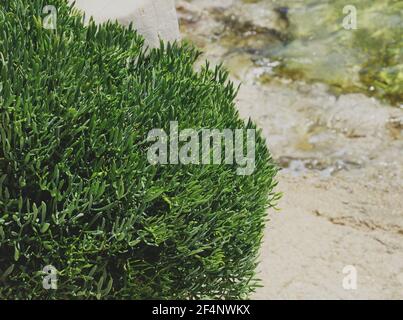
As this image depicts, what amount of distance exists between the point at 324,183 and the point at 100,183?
4567 millimetres

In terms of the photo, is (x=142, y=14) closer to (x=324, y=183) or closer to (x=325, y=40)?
(x=324, y=183)

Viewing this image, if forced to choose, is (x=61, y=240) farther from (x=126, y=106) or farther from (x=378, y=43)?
(x=378, y=43)

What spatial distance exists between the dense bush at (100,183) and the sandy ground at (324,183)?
986 millimetres

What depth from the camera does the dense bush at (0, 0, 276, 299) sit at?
447 centimetres

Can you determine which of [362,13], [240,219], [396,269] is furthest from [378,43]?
[240,219]

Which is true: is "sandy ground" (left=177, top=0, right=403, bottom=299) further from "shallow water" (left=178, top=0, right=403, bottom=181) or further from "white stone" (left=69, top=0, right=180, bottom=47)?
"white stone" (left=69, top=0, right=180, bottom=47)

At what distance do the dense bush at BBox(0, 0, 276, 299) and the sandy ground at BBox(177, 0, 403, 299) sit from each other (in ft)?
3.23

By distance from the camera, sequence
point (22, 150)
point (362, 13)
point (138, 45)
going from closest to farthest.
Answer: point (22, 150), point (138, 45), point (362, 13)

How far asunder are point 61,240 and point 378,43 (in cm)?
762

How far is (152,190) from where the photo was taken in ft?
15.1

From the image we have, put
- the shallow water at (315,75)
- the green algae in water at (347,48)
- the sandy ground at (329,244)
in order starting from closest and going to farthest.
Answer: the sandy ground at (329,244) < the shallow water at (315,75) < the green algae in water at (347,48)

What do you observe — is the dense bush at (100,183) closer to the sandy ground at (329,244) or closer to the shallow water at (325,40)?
the sandy ground at (329,244)

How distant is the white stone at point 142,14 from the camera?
20.2 ft

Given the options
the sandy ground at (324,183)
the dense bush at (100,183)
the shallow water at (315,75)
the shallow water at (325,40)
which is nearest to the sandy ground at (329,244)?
the sandy ground at (324,183)
